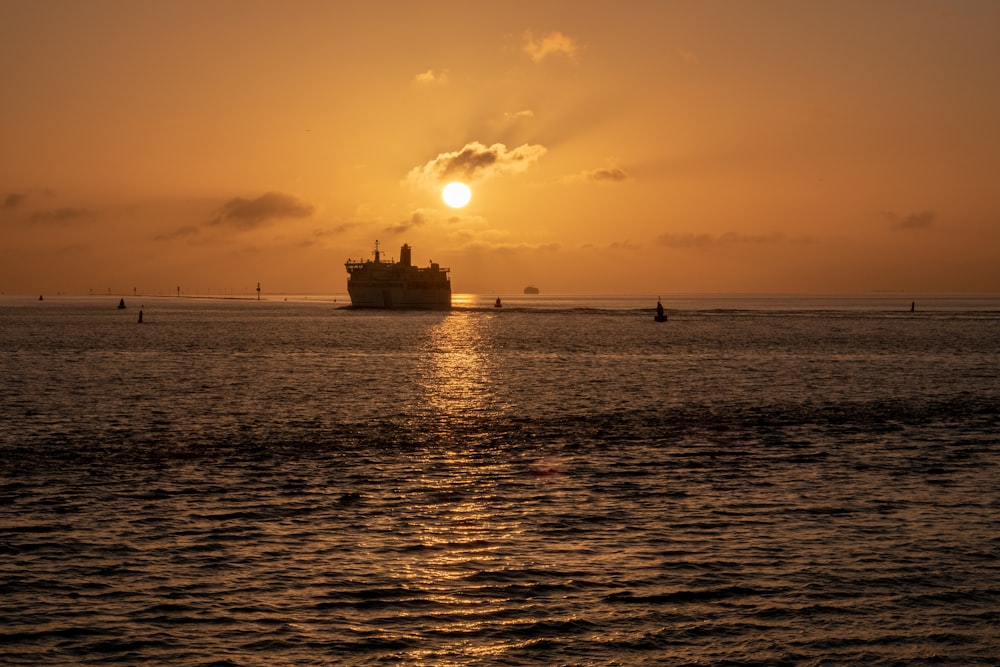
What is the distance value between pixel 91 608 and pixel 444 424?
24587mm

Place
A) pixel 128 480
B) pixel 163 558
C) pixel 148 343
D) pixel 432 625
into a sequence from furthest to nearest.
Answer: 1. pixel 148 343
2. pixel 128 480
3. pixel 163 558
4. pixel 432 625

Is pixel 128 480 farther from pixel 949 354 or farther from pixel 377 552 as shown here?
pixel 949 354

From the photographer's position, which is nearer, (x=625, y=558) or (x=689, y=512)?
(x=625, y=558)

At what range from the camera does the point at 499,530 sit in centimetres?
2048

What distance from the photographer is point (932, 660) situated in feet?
43.5

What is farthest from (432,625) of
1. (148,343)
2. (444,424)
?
(148,343)

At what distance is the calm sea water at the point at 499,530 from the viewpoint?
14.1 meters

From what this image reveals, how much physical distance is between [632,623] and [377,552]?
19.2 feet

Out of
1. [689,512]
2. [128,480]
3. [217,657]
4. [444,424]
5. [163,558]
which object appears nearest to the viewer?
[217,657]

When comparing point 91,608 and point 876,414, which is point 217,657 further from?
point 876,414

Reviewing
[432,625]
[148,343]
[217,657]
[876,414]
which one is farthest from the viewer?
[148,343]

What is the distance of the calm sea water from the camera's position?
14.1 m

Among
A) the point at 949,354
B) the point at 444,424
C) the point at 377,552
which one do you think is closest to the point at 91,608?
the point at 377,552

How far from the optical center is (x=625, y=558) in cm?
1817
